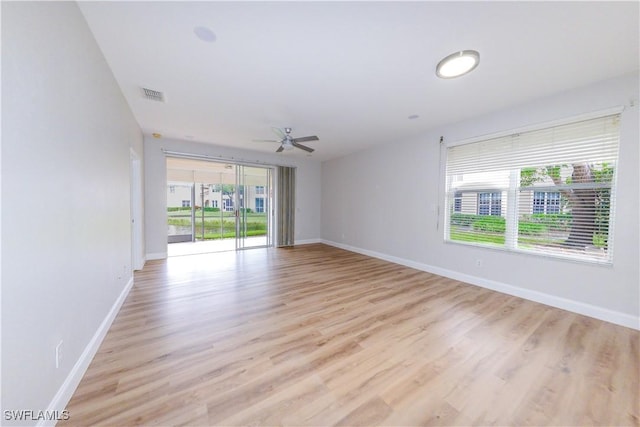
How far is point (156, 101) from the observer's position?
10.2 feet

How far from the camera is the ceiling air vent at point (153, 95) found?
2816 millimetres

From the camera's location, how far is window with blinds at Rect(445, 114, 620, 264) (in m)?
2.58

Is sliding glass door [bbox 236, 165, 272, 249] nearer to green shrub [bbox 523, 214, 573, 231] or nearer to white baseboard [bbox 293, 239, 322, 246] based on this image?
white baseboard [bbox 293, 239, 322, 246]

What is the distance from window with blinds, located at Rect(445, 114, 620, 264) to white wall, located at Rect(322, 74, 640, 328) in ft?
0.42

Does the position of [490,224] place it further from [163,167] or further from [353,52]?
[163,167]

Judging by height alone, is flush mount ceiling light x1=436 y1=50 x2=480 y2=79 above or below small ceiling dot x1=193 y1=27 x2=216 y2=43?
below

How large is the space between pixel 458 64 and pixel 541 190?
2111 mm

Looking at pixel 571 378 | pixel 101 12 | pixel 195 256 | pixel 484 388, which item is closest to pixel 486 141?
pixel 571 378

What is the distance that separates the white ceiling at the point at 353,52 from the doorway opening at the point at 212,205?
3312 millimetres

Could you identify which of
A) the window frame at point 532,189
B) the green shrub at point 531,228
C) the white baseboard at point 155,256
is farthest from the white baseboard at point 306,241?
the green shrub at point 531,228

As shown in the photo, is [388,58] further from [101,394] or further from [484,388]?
[101,394]

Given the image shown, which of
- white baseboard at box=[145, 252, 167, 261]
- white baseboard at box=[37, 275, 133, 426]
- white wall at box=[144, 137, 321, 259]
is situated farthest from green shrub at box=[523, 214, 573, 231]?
white baseboard at box=[145, 252, 167, 261]

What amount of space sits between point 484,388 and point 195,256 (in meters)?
5.50

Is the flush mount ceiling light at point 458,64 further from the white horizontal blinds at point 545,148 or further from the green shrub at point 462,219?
the green shrub at point 462,219
